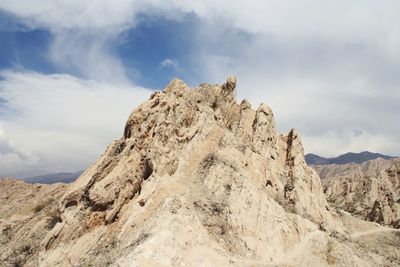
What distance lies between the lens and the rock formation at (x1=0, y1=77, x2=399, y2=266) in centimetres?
3853

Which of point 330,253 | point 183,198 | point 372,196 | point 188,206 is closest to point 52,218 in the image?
point 183,198

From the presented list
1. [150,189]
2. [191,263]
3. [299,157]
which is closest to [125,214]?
[150,189]

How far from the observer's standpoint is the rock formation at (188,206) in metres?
38.5

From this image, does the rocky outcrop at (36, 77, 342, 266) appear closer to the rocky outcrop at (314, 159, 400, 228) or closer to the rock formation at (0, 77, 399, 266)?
the rock formation at (0, 77, 399, 266)

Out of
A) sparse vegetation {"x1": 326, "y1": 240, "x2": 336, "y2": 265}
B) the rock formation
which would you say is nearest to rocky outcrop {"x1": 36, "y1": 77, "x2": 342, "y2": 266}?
the rock formation

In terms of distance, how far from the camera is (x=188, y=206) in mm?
42562

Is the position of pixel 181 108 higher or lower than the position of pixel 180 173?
higher

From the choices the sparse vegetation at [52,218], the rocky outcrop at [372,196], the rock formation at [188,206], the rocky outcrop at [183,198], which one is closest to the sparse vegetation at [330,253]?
the rock formation at [188,206]

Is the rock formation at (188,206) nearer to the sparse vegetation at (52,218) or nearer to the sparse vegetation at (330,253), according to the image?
the sparse vegetation at (330,253)

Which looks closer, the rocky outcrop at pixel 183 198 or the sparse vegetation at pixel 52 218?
the rocky outcrop at pixel 183 198

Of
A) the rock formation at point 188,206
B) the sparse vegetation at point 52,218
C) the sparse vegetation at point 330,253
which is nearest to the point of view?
the rock formation at point 188,206

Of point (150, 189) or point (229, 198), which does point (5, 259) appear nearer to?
point (150, 189)

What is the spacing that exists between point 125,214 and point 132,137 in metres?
11.4

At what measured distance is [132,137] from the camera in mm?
51281
